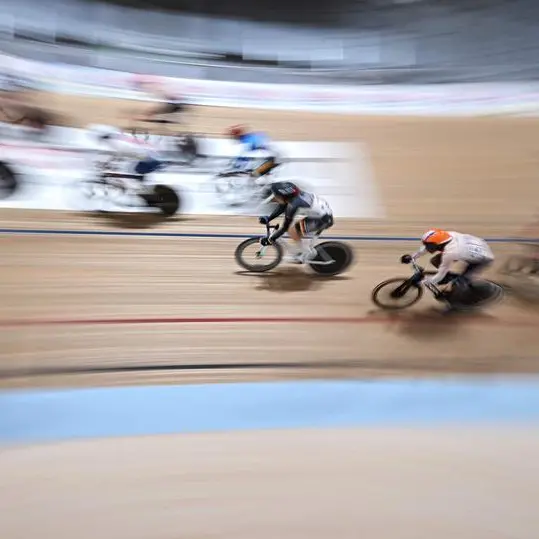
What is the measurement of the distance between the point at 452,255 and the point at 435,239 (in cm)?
6

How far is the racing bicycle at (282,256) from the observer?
128cm

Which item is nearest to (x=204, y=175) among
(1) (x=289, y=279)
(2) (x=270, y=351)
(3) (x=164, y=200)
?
(3) (x=164, y=200)

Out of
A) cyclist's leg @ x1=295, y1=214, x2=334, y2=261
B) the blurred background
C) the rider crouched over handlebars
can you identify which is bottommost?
cyclist's leg @ x1=295, y1=214, x2=334, y2=261

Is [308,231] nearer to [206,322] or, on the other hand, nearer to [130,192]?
[206,322]

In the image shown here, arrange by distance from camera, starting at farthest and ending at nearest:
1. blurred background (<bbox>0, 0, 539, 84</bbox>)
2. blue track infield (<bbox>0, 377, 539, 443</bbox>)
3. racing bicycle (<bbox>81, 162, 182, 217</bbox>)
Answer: blurred background (<bbox>0, 0, 539, 84</bbox>) < racing bicycle (<bbox>81, 162, 182, 217</bbox>) < blue track infield (<bbox>0, 377, 539, 443</bbox>)

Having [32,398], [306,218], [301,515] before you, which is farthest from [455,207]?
[32,398]

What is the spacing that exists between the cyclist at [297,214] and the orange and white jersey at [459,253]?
0.26m

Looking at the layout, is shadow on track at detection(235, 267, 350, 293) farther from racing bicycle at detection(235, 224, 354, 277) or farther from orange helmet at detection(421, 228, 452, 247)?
orange helmet at detection(421, 228, 452, 247)

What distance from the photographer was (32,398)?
1.04 metres

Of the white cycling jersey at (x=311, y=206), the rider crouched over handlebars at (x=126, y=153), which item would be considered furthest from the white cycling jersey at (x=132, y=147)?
the white cycling jersey at (x=311, y=206)

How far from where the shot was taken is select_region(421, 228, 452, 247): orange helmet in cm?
127

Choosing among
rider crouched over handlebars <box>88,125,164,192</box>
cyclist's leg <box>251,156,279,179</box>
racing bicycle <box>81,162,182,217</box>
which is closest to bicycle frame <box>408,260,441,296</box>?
cyclist's leg <box>251,156,279,179</box>

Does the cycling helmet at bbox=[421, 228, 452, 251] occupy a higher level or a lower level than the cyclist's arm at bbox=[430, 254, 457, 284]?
higher

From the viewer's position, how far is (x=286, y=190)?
1326mm
